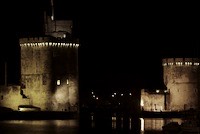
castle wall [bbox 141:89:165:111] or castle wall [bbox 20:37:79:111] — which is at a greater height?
castle wall [bbox 20:37:79:111]

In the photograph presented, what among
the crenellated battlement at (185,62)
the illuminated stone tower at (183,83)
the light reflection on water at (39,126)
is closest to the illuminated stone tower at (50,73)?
the light reflection on water at (39,126)

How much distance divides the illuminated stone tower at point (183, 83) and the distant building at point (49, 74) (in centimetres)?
732

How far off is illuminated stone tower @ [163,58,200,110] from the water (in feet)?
22.1

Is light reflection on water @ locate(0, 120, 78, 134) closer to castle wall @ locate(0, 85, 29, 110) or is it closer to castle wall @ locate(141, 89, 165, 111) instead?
castle wall @ locate(0, 85, 29, 110)

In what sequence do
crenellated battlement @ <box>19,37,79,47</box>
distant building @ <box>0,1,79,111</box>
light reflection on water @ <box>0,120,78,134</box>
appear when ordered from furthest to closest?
crenellated battlement @ <box>19,37,79,47</box> < distant building @ <box>0,1,79,111</box> < light reflection on water @ <box>0,120,78,134</box>

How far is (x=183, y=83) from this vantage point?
59.7 meters

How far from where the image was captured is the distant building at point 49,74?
55719 millimetres

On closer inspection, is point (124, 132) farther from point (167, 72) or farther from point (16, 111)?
point (167, 72)

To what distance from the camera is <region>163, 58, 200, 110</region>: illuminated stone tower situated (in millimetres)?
59500

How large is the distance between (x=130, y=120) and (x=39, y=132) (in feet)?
40.2

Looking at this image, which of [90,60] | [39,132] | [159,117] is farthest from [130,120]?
[90,60]

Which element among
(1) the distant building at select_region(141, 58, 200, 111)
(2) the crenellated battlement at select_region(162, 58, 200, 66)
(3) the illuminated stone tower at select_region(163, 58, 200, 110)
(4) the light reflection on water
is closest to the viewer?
(4) the light reflection on water

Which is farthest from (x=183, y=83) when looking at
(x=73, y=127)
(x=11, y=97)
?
(x=73, y=127)

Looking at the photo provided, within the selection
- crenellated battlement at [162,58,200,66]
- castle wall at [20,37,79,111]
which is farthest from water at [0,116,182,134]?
crenellated battlement at [162,58,200,66]
